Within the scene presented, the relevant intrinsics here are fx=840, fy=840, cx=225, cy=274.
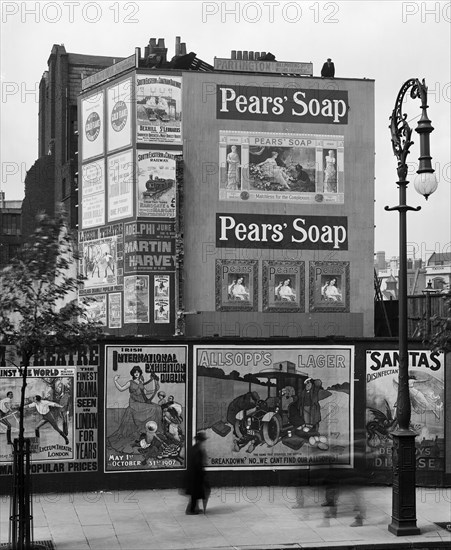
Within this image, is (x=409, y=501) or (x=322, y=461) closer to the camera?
(x=409, y=501)

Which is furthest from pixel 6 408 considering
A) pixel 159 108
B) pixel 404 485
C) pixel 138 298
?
pixel 159 108

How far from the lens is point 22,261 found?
1353cm

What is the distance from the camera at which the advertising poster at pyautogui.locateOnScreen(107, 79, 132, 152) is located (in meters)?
35.5

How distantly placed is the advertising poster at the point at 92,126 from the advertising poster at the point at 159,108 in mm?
2889

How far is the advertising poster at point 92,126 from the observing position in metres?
37.6

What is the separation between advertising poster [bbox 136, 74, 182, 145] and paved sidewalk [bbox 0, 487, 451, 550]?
20.4 m

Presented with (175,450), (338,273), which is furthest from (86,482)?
(338,273)

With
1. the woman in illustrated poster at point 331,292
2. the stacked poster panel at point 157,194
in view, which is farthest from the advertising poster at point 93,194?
the woman in illustrated poster at point 331,292

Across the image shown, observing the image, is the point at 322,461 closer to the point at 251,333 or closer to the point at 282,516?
the point at 282,516

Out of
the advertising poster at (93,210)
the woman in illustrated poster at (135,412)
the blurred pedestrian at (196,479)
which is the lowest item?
the blurred pedestrian at (196,479)

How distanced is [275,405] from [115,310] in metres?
18.6

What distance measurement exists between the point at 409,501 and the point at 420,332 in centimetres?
311

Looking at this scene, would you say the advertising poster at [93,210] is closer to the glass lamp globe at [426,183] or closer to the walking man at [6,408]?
the walking man at [6,408]

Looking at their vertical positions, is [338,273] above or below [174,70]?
below
